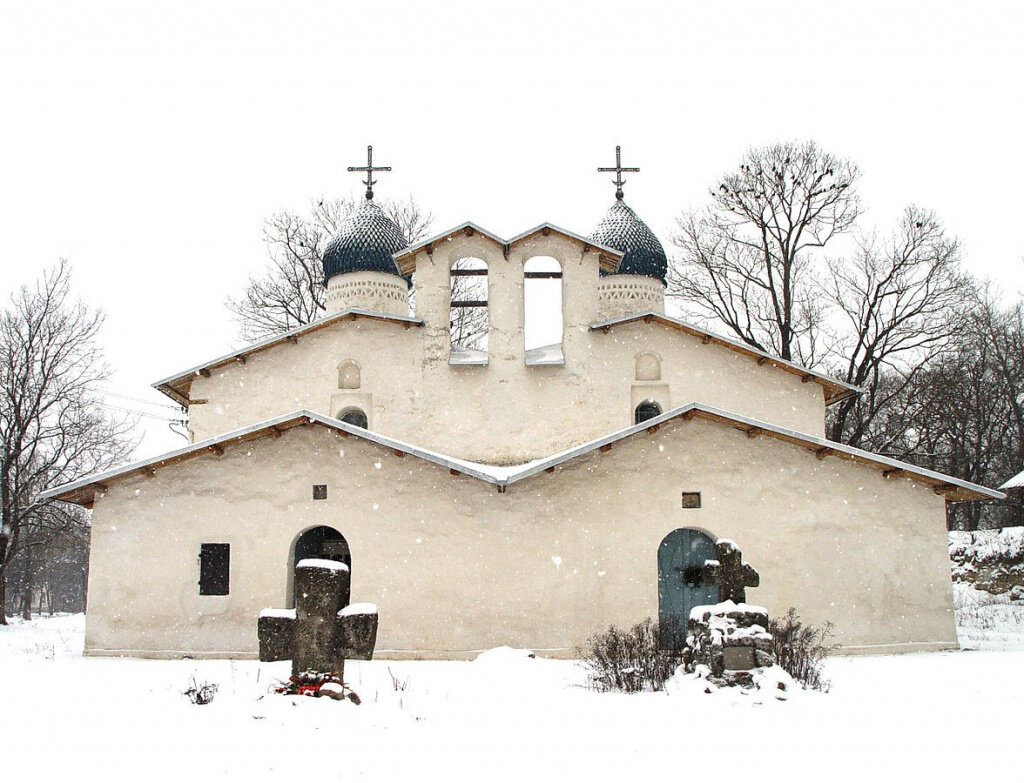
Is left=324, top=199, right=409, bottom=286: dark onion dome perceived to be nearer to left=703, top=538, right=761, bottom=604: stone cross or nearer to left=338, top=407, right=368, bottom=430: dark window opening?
left=338, top=407, right=368, bottom=430: dark window opening

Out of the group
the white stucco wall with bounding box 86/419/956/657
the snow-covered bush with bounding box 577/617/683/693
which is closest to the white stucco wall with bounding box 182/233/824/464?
the white stucco wall with bounding box 86/419/956/657

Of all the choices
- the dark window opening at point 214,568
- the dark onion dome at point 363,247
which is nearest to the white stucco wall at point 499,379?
the dark onion dome at point 363,247

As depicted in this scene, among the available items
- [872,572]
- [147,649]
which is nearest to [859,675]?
[872,572]

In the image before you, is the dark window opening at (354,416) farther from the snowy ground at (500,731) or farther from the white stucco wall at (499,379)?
the snowy ground at (500,731)

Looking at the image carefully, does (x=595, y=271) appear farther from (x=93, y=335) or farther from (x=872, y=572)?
(x=93, y=335)

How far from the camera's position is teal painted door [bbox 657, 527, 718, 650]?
48.5ft

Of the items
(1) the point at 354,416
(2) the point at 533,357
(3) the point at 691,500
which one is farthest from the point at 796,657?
(1) the point at 354,416

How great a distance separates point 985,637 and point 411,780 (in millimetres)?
14563

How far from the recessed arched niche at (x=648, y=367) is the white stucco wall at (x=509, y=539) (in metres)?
3.83

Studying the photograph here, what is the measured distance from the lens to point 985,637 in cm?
1706

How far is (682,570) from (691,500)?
1.31m

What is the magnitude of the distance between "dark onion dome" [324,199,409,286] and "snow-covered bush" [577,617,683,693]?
13.2 metres

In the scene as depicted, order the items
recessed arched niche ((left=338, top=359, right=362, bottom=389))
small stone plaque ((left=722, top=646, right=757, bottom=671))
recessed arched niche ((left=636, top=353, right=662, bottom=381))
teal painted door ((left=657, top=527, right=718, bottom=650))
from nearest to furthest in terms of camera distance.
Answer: small stone plaque ((left=722, top=646, right=757, bottom=671))
teal painted door ((left=657, top=527, right=718, bottom=650))
recessed arched niche ((left=338, top=359, right=362, bottom=389))
recessed arched niche ((left=636, top=353, right=662, bottom=381))

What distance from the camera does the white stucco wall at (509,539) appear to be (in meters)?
13.9
